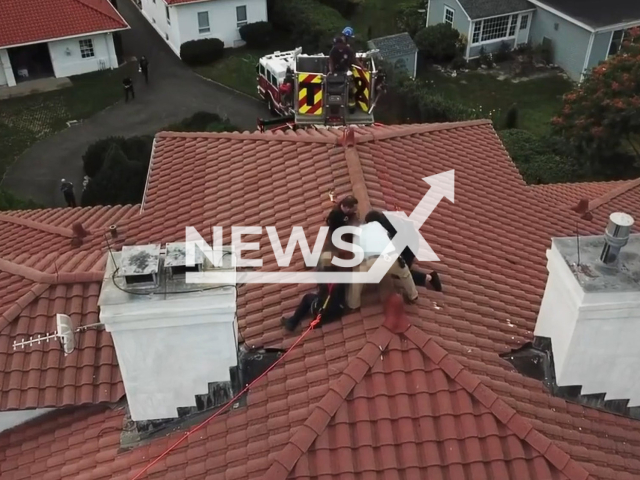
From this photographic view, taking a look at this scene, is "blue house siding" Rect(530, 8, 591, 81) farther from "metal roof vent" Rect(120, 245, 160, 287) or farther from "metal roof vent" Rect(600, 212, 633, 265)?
"metal roof vent" Rect(120, 245, 160, 287)

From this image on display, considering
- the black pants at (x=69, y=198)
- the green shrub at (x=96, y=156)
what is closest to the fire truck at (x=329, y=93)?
the black pants at (x=69, y=198)

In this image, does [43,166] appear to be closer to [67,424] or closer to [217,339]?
[67,424]

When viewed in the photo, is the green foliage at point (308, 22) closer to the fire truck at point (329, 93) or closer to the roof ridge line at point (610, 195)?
the fire truck at point (329, 93)

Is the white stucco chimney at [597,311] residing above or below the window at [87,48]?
above

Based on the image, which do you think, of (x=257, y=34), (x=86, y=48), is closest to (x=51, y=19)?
(x=86, y=48)

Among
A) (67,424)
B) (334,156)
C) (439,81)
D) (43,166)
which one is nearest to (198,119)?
(43,166)

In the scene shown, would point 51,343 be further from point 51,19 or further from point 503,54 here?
point 503,54

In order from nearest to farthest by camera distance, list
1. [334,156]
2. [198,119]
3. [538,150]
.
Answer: [334,156], [538,150], [198,119]
